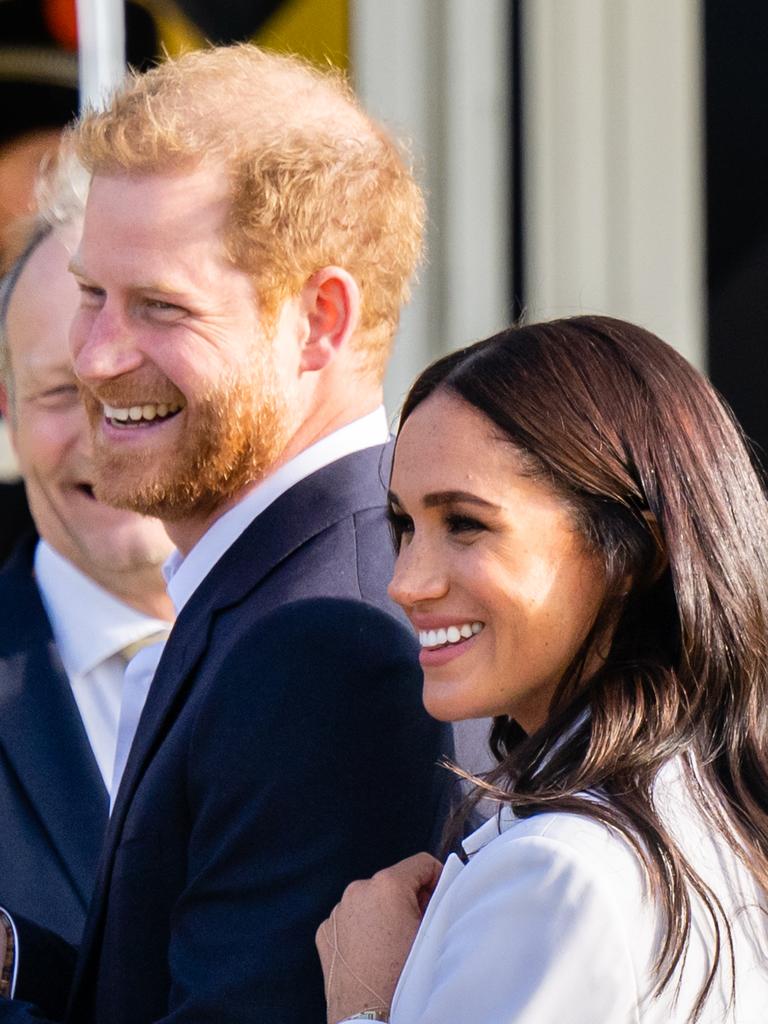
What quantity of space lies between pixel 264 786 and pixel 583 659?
0.36 m

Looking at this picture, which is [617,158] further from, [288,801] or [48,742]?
[288,801]

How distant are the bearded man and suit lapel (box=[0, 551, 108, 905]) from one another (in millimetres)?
287

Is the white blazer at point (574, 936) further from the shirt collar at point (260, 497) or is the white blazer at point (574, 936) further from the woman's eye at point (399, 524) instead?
the shirt collar at point (260, 497)

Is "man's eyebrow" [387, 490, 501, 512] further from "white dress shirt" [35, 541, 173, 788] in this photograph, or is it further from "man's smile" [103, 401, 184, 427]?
"white dress shirt" [35, 541, 173, 788]

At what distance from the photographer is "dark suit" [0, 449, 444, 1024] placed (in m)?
1.63

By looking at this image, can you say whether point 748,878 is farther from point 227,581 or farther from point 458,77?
point 458,77

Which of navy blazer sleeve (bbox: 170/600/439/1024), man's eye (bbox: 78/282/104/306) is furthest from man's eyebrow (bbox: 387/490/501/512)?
man's eye (bbox: 78/282/104/306)

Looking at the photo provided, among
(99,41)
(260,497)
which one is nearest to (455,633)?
(260,497)

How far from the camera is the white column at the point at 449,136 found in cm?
358

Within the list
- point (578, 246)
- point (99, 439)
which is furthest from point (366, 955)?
point (578, 246)

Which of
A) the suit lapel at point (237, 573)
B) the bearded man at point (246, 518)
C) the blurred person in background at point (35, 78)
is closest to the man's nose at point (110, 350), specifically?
the bearded man at point (246, 518)

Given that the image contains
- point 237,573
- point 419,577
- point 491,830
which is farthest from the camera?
point 237,573

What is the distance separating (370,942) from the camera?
4.99 feet

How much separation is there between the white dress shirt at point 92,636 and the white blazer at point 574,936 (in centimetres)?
130
